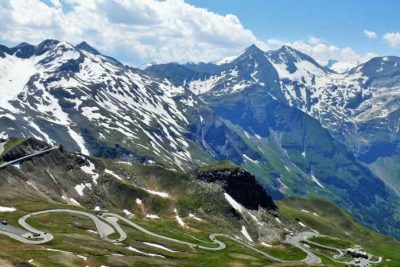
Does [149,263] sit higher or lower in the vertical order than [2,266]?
lower

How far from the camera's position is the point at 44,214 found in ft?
620

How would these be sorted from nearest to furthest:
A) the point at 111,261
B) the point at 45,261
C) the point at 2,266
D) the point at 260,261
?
the point at 2,266
the point at 45,261
the point at 111,261
the point at 260,261

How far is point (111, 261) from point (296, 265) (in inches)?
2350

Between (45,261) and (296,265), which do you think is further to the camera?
(296,265)

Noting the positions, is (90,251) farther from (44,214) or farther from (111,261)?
(44,214)

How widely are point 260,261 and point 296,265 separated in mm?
Answer: 19256

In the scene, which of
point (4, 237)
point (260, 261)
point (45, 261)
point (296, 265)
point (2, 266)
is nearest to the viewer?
point (2, 266)

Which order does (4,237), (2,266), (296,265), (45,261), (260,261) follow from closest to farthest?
(2,266), (45,261), (4,237), (296,265), (260,261)

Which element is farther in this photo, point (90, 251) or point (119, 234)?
point (119, 234)

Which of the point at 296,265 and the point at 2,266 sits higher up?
the point at 2,266

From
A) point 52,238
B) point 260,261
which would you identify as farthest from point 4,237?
point 260,261

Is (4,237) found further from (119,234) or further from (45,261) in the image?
(119,234)

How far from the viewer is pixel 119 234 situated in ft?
628

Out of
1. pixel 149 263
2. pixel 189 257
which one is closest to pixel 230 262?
pixel 189 257
